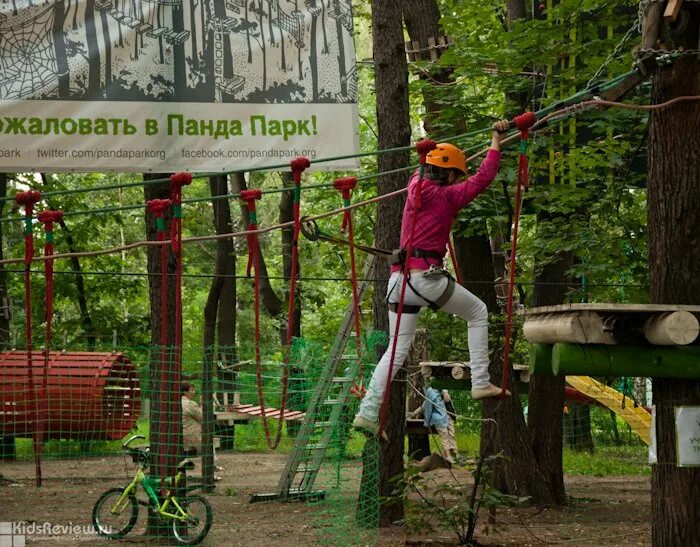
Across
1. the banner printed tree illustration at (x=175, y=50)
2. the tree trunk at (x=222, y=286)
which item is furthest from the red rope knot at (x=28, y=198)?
the tree trunk at (x=222, y=286)

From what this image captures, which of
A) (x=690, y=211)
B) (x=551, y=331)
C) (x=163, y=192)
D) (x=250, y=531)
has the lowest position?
(x=250, y=531)

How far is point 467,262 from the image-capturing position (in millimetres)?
12344

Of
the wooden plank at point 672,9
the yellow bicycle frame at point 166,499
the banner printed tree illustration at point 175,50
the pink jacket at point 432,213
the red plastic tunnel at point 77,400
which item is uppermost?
the banner printed tree illustration at point 175,50

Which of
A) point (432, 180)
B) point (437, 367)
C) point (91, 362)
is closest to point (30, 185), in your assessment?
point (91, 362)

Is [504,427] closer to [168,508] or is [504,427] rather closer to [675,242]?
[168,508]

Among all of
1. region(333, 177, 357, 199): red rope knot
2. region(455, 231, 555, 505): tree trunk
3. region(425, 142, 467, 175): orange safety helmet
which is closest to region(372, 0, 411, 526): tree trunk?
region(333, 177, 357, 199): red rope knot

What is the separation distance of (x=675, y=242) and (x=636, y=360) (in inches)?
32.2

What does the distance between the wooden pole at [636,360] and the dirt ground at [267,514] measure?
9.60 ft

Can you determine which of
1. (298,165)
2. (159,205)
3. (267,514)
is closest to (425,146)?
(298,165)

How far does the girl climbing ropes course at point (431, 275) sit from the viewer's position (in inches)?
243

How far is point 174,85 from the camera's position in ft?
27.1

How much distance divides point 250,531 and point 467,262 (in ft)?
13.3

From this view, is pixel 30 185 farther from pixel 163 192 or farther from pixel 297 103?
pixel 297 103

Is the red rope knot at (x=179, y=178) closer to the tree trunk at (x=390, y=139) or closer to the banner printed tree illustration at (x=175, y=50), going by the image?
the banner printed tree illustration at (x=175, y=50)
